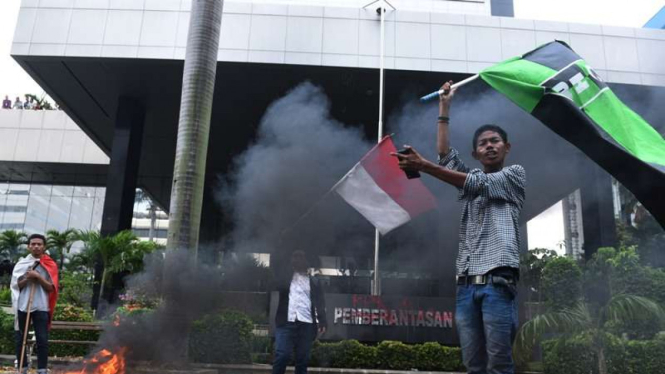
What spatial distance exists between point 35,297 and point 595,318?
6.94m

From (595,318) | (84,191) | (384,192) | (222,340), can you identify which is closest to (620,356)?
(595,318)

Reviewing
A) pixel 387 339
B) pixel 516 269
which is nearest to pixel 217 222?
pixel 387 339

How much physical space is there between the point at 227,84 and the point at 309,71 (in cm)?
228

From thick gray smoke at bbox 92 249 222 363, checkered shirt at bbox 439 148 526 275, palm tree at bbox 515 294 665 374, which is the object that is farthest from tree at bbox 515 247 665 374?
checkered shirt at bbox 439 148 526 275

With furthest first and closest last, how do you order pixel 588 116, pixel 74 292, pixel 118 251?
pixel 118 251, pixel 74 292, pixel 588 116

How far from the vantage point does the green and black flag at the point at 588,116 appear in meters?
2.81

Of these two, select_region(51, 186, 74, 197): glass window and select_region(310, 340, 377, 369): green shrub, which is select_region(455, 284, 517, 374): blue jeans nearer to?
select_region(310, 340, 377, 369): green shrub

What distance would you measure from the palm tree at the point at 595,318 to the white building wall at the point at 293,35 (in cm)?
603

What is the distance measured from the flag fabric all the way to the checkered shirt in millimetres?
1899

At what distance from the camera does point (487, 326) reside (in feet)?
7.68

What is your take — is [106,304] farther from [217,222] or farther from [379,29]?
[379,29]

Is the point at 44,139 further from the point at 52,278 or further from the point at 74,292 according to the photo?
the point at 52,278

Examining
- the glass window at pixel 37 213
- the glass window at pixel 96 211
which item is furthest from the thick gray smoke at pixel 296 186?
the glass window at pixel 37 213

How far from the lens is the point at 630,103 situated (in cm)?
1280
